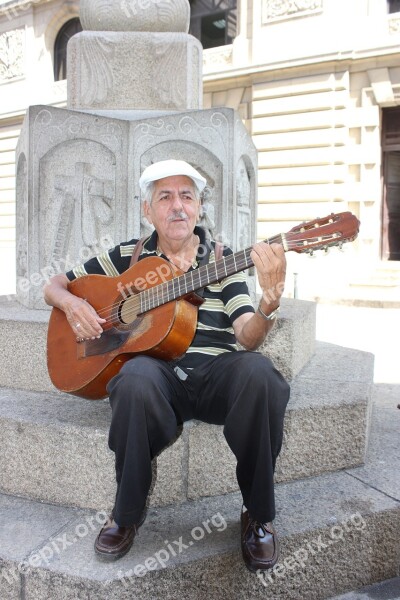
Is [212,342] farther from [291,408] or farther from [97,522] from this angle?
[97,522]

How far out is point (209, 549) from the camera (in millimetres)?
1968

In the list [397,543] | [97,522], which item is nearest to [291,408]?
[397,543]

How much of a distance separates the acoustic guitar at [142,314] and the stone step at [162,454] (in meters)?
0.24

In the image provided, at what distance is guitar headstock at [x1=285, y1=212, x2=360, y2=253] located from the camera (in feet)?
5.90

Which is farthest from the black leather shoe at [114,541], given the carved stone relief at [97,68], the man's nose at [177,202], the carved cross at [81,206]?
the carved stone relief at [97,68]

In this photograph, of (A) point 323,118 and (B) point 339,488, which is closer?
(B) point 339,488

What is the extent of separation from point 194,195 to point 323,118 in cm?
1074

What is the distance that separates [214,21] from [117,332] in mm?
14779

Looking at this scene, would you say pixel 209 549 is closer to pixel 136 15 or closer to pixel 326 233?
pixel 326 233

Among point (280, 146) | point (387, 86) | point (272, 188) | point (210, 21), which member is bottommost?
point (272, 188)

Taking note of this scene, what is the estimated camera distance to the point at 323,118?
12.1 meters

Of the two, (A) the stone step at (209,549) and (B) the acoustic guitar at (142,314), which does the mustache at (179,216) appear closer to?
(B) the acoustic guitar at (142,314)

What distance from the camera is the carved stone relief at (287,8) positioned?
39.8 feet

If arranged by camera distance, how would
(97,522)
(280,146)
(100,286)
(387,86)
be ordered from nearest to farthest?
(97,522) → (100,286) → (387,86) → (280,146)
